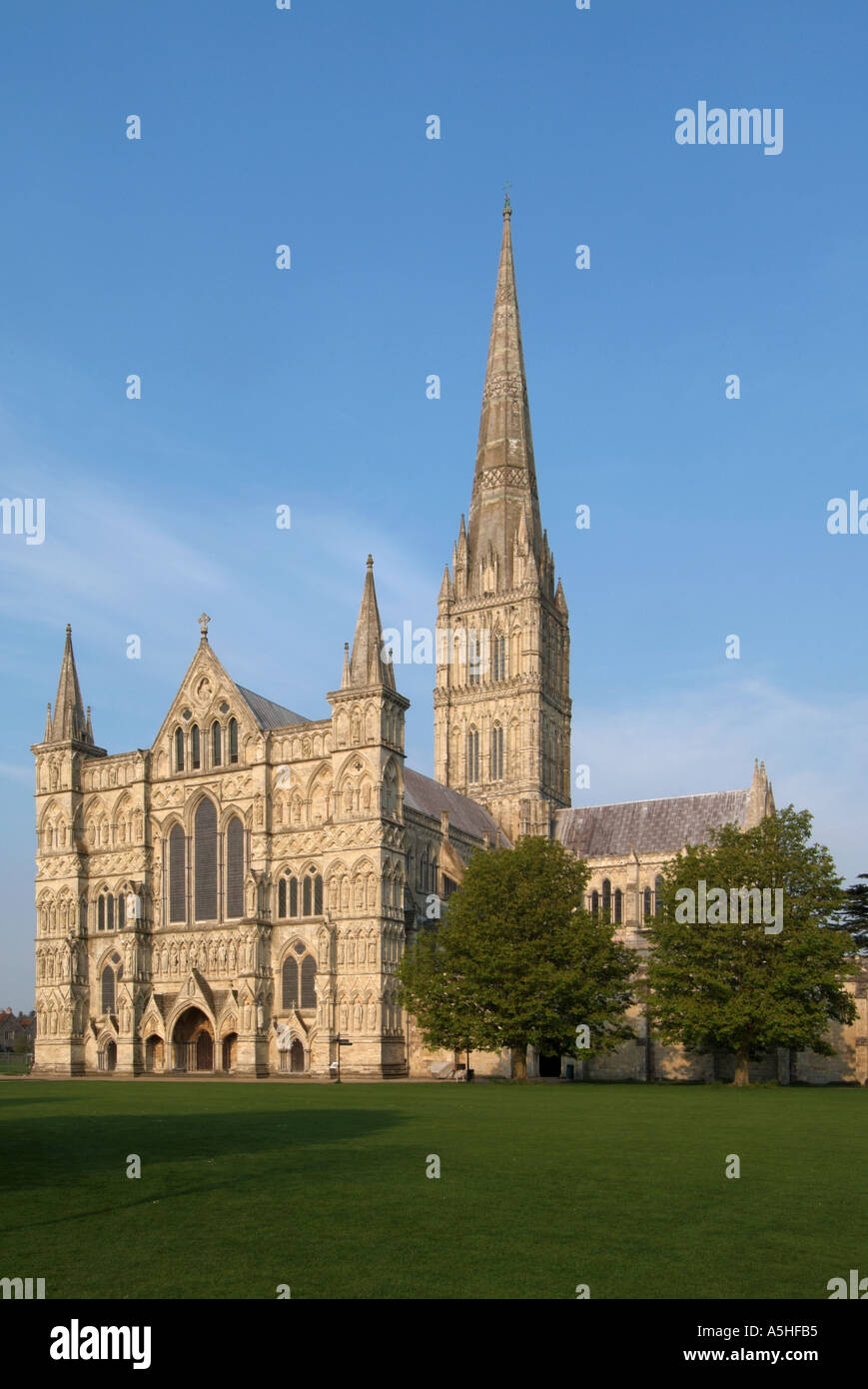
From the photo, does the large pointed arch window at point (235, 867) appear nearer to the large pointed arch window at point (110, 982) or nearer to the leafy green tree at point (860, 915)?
the large pointed arch window at point (110, 982)

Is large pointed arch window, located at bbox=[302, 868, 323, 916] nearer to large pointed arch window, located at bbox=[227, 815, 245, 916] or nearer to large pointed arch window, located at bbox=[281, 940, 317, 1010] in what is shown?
large pointed arch window, located at bbox=[281, 940, 317, 1010]

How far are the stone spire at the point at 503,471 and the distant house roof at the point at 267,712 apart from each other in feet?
87.8

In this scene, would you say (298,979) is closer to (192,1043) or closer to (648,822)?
(192,1043)

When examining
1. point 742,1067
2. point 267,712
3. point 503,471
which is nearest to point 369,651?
point 267,712

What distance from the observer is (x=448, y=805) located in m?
80.2

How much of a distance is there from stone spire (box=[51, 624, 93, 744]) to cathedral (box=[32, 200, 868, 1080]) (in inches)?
4.5

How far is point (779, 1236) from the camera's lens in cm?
1348

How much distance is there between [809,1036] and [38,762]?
45.0 m

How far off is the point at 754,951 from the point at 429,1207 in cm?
3762

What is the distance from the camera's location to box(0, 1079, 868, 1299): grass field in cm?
1135

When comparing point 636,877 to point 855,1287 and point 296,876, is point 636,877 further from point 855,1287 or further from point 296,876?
point 855,1287

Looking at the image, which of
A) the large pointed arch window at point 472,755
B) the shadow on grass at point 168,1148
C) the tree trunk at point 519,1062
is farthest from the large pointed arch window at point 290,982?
the large pointed arch window at point 472,755

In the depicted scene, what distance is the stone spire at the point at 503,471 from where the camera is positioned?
94375mm

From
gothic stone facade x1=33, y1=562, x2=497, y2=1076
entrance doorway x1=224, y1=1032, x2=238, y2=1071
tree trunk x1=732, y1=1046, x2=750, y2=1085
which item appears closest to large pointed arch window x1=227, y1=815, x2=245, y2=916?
gothic stone facade x1=33, y1=562, x2=497, y2=1076
